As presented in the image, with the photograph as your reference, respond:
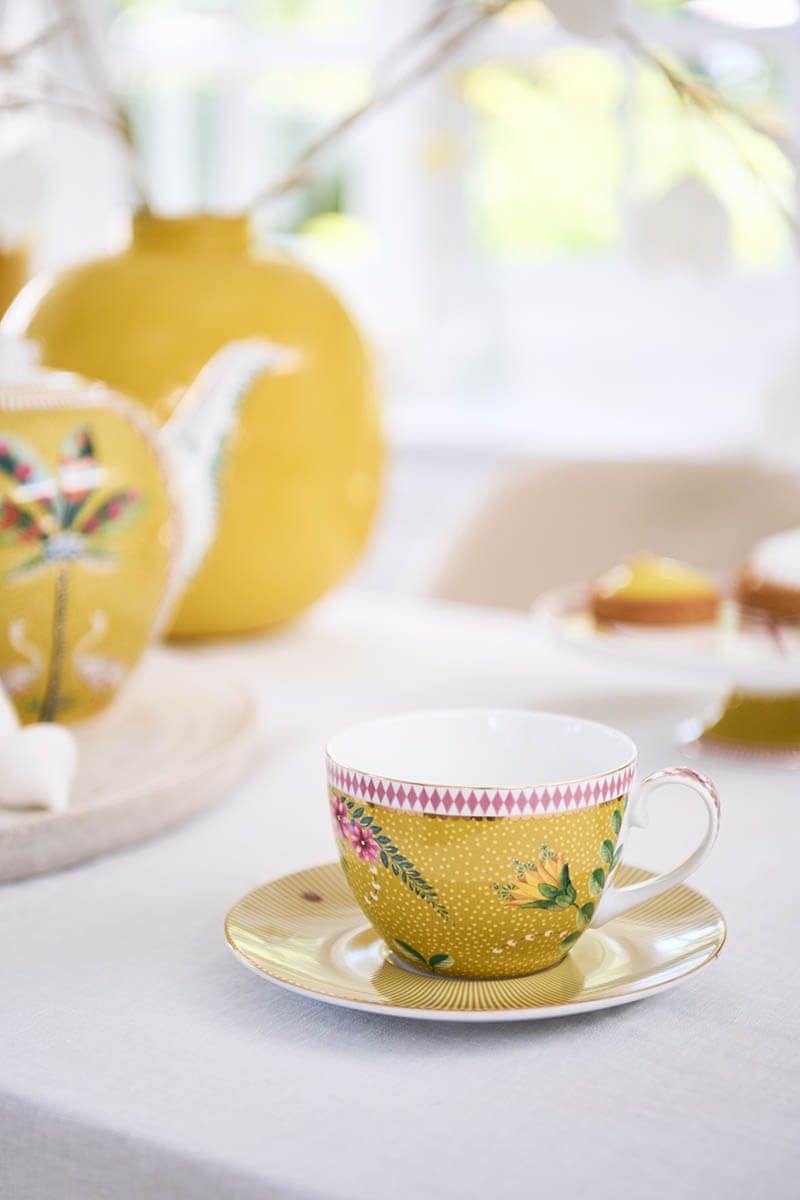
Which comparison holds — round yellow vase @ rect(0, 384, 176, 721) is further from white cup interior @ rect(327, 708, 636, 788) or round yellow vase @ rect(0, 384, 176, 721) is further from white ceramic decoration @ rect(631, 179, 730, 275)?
white ceramic decoration @ rect(631, 179, 730, 275)

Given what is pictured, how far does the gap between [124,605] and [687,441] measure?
1834 mm

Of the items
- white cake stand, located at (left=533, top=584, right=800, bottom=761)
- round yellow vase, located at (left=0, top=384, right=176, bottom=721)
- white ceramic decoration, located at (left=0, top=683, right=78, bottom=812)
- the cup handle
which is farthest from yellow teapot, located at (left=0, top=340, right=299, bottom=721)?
the cup handle

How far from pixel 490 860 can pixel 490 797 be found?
0.07 ft

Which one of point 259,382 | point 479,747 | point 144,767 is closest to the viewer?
point 479,747

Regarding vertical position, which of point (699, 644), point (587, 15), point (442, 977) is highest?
point (587, 15)

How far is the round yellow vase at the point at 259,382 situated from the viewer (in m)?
0.96

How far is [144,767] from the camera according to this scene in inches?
27.0

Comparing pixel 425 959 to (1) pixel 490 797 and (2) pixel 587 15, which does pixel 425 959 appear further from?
(2) pixel 587 15

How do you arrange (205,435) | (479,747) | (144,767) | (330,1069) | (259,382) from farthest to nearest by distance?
(259,382) < (205,435) < (144,767) < (479,747) < (330,1069)

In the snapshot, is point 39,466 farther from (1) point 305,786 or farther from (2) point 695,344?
(2) point 695,344

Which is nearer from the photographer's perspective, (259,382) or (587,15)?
(587,15)

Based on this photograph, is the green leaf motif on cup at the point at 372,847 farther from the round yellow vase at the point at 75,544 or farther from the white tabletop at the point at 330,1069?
the round yellow vase at the point at 75,544

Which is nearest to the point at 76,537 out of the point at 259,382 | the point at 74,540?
the point at 74,540

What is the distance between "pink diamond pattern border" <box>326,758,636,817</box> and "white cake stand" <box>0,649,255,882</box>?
0.19 m
